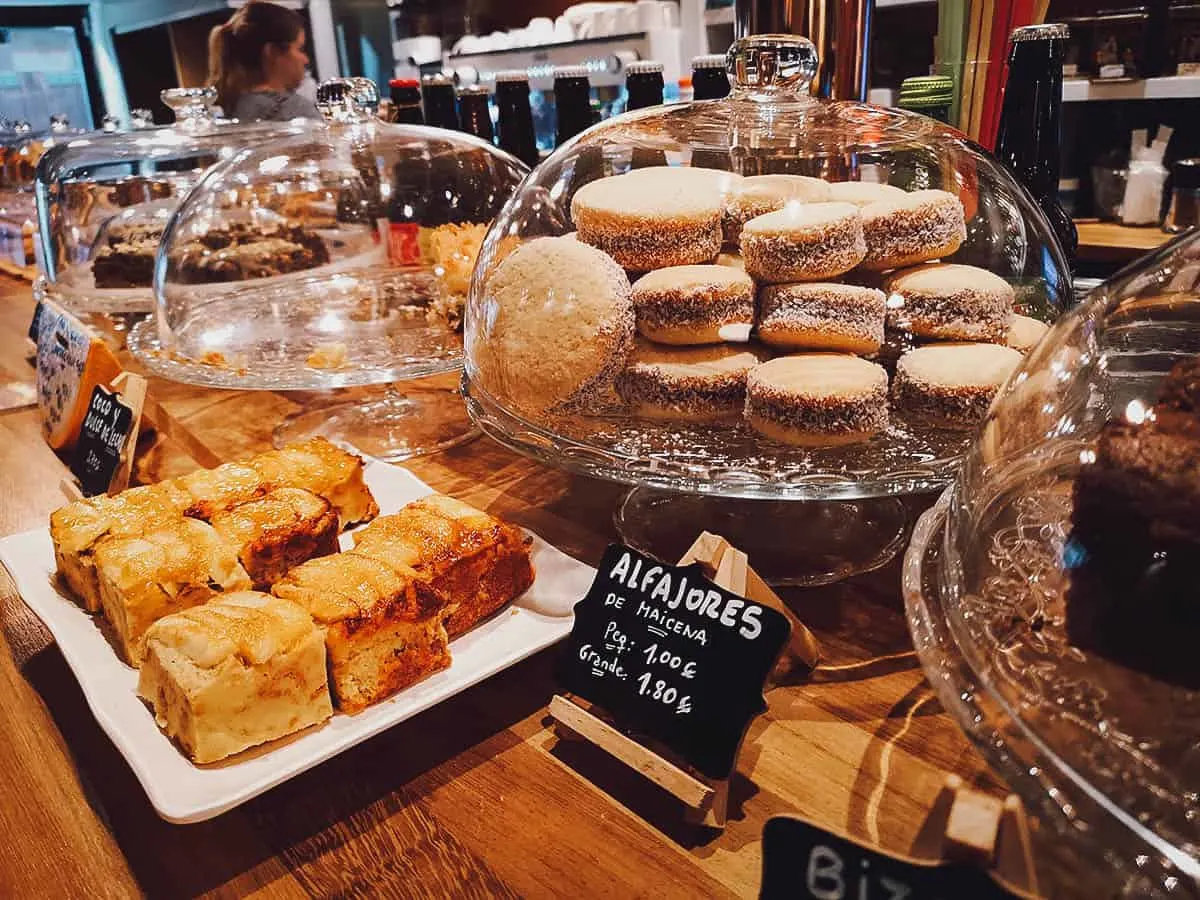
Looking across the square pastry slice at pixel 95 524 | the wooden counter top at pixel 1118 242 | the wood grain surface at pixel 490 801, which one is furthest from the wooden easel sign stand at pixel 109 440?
the wooden counter top at pixel 1118 242

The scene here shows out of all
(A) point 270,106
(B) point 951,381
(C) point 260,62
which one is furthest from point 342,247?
(C) point 260,62

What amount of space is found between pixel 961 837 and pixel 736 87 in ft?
3.24

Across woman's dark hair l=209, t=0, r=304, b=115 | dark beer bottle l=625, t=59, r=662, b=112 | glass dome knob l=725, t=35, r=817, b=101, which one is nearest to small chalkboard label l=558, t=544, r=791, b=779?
glass dome knob l=725, t=35, r=817, b=101

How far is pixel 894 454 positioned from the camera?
0.95m

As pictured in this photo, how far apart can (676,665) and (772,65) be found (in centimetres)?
76

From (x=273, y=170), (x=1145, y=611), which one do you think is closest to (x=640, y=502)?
(x=1145, y=611)

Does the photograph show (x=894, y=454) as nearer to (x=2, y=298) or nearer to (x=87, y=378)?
(x=87, y=378)

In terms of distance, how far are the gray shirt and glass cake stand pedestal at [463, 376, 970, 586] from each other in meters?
3.91

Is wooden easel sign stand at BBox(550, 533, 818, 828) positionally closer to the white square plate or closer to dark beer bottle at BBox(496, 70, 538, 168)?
the white square plate

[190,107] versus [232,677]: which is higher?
[190,107]

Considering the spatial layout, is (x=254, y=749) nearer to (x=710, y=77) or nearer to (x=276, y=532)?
(x=276, y=532)

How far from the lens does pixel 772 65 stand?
44.8 inches

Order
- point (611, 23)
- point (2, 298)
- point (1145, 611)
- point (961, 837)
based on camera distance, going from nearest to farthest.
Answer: point (961, 837) < point (1145, 611) < point (2, 298) < point (611, 23)

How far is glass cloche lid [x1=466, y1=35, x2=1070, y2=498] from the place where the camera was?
3.14 ft
